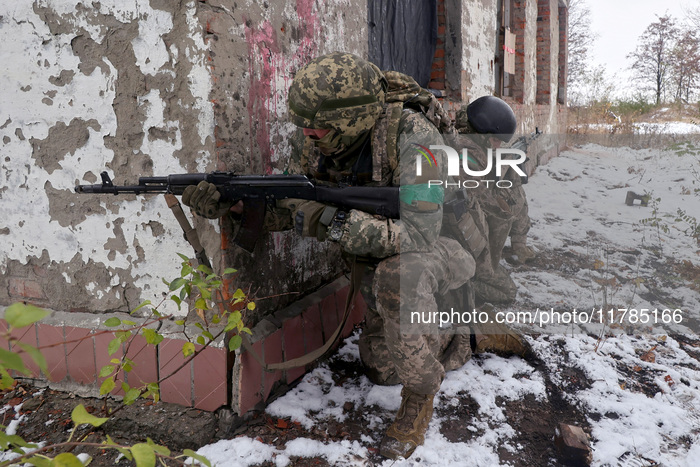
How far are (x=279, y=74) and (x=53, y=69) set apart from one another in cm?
96

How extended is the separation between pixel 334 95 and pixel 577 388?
1.83m

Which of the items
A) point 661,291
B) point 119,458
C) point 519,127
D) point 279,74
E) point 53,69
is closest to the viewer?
point 119,458

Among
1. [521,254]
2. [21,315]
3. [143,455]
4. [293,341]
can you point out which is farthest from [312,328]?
[521,254]

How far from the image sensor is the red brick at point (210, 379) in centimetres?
197

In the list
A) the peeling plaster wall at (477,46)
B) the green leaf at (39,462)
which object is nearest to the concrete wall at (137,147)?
the green leaf at (39,462)

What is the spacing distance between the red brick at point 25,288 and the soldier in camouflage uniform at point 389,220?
102 centimetres

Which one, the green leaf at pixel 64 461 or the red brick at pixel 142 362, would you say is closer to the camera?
the green leaf at pixel 64 461

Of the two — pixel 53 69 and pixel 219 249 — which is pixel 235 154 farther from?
pixel 53 69

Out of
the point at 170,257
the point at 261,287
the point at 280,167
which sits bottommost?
the point at 261,287

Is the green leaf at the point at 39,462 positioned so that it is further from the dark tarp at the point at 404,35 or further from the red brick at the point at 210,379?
the dark tarp at the point at 404,35

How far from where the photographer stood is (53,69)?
2043 mm

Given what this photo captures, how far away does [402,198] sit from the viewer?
1936mm

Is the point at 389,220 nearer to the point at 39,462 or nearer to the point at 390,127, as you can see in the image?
the point at 390,127

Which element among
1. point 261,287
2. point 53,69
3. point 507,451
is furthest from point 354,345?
point 53,69
